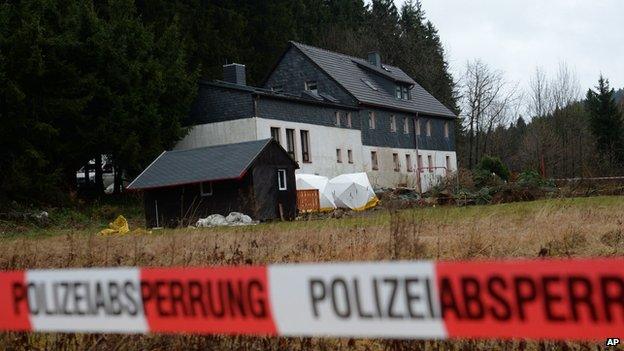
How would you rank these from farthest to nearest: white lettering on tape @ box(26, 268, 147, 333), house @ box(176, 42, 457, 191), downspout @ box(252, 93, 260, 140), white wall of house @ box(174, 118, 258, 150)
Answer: house @ box(176, 42, 457, 191), white wall of house @ box(174, 118, 258, 150), downspout @ box(252, 93, 260, 140), white lettering on tape @ box(26, 268, 147, 333)

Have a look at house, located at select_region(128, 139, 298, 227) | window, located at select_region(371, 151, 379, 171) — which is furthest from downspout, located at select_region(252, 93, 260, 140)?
window, located at select_region(371, 151, 379, 171)

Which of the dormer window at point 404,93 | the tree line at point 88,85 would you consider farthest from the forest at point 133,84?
the dormer window at point 404,93

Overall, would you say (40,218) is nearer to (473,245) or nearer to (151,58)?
(151,58)

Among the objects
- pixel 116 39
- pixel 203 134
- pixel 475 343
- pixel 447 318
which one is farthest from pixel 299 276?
pixel 203 134

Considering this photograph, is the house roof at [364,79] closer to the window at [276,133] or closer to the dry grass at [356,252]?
the window at [276,133]

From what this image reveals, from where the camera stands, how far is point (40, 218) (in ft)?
95.9

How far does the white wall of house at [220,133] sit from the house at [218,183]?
8.20 m

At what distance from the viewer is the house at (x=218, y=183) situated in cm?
3150

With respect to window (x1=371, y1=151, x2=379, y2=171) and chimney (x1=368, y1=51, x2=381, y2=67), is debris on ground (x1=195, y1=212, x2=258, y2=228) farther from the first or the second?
chimney (x1=368, y1=51, x2=381, y2=67)

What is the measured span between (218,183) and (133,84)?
30.3ft

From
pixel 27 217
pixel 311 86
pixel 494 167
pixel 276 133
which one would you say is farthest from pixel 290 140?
pixel 27 217

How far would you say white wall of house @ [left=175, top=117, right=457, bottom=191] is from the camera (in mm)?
42344

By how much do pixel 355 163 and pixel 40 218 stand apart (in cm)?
2439

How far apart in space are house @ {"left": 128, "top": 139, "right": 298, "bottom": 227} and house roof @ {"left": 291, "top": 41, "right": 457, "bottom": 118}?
18380 mm
